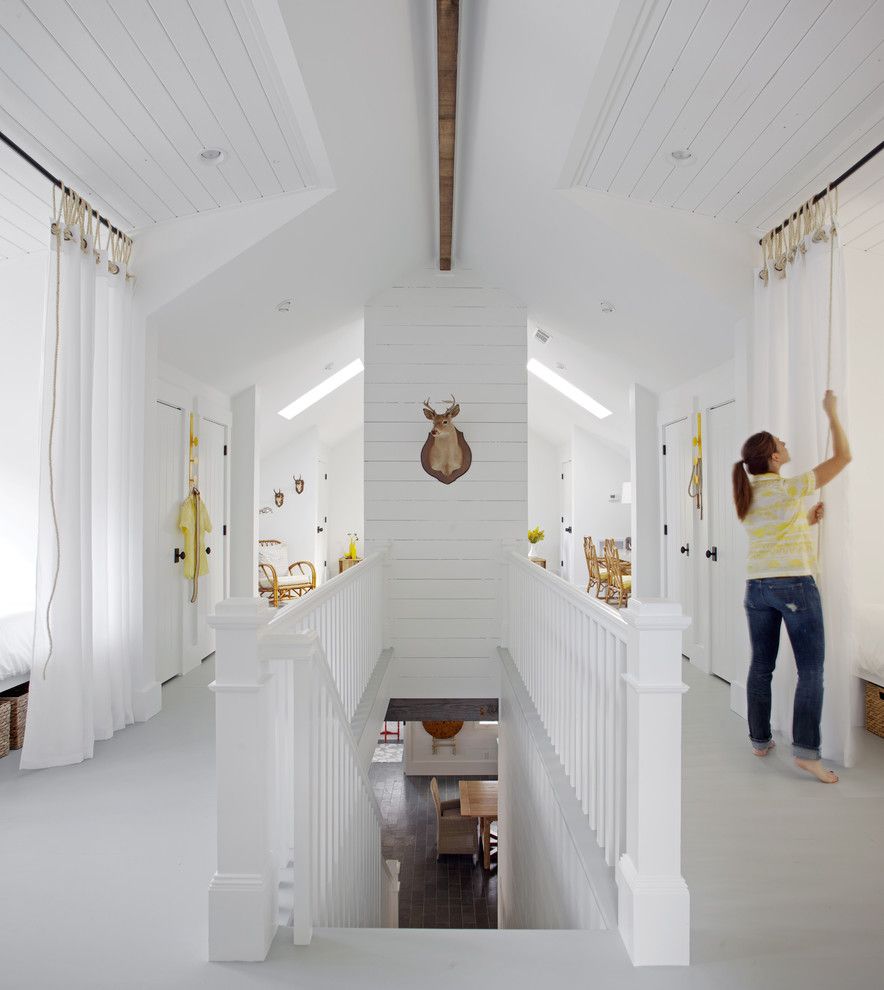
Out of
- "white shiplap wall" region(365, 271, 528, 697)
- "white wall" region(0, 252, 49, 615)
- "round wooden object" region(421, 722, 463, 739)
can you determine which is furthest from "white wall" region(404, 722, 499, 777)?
"white wall" region(0, 252, 49, 615)

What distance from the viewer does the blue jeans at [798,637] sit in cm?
292

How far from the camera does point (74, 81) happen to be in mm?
2645

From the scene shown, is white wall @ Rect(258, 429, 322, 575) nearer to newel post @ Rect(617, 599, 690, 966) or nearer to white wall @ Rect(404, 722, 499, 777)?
white wall @ Rect(404, 722, 499, 777)

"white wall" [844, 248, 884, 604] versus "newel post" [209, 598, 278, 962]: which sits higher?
"white wall" [844, 248, 884, 604]

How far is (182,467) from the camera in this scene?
507cm

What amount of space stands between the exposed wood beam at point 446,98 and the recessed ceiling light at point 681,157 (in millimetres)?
1068

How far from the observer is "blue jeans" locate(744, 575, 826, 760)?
292 cm

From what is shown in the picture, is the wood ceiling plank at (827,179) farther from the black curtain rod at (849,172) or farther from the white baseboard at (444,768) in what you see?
the white baseboard at (444,768)

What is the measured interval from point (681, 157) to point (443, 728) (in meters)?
7.60

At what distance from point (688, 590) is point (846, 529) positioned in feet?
7.10

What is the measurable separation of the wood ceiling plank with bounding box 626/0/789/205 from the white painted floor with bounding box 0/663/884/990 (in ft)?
9.37

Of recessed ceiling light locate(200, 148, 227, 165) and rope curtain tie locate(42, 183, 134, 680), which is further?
recessed ceiling light locate(200, 148, 227, 165)

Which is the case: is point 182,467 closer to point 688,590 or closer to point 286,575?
point 688,590

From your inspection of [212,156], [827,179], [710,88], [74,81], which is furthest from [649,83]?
[74,81]
